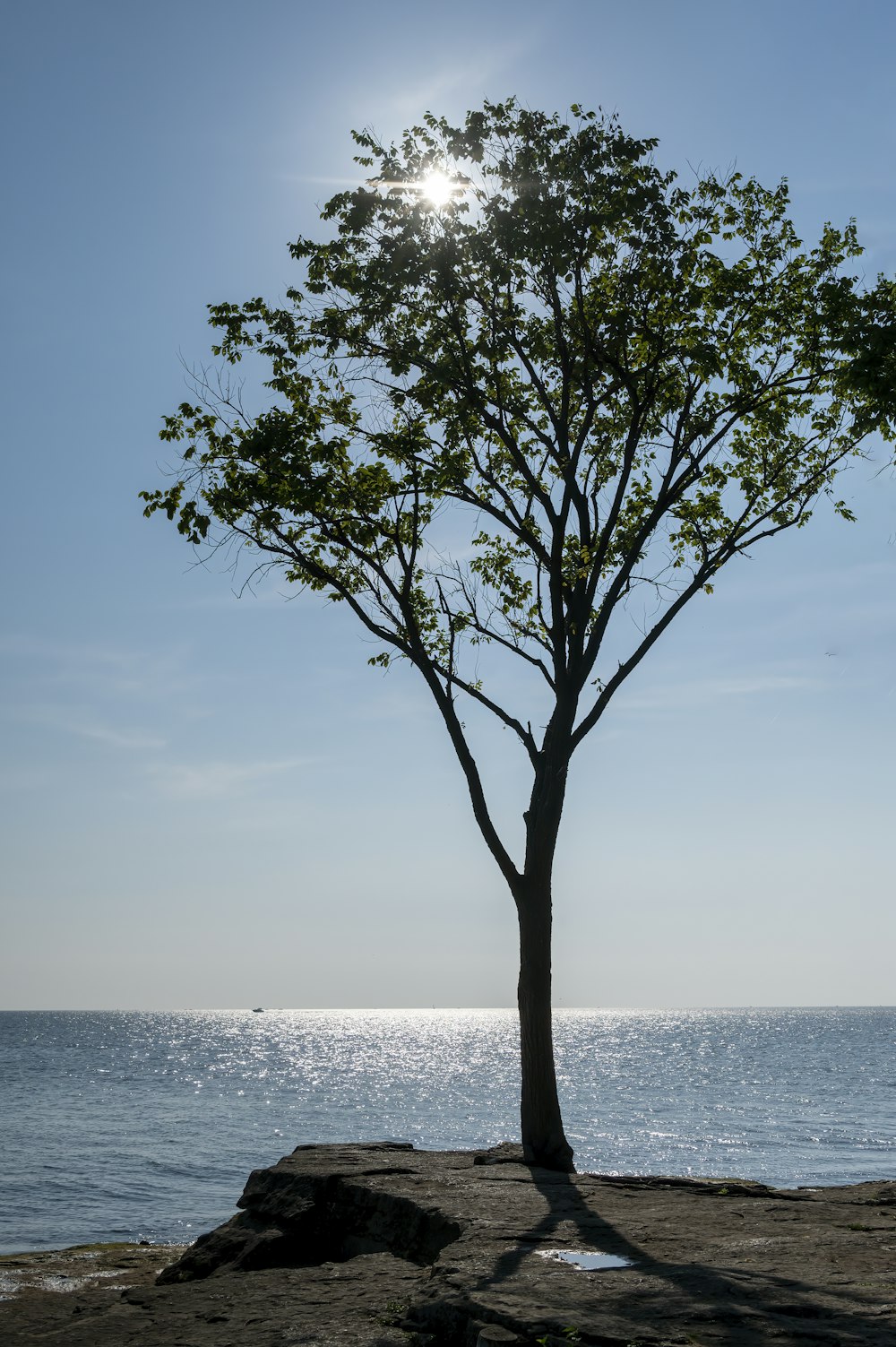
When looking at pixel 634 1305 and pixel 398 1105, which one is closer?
pixel 634 1305

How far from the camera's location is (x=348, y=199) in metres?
17.5

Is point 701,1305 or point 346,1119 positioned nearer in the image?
point 701,1305

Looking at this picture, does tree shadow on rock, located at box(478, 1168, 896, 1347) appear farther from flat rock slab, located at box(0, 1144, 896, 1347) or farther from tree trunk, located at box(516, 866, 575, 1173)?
tree trunk, located at box(516, 866, 575, 1173)

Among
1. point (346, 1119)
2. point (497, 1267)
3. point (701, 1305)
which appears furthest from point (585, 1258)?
point (346, 1119)

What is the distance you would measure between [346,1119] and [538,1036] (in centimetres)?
4365

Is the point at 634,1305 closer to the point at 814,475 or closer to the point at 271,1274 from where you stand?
the point at 271,1274

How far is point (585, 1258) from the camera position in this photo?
9695 millimetres

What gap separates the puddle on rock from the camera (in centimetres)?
941

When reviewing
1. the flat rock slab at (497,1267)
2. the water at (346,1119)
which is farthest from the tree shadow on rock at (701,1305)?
the water at (346,1119)

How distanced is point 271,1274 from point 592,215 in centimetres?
1475

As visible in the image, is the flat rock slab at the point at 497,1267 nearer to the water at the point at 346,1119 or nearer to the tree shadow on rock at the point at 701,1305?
the tree shadow on rock at the point at 701,1305

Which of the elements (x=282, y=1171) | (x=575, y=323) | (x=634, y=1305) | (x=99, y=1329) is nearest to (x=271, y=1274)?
(x=99, y=1329)

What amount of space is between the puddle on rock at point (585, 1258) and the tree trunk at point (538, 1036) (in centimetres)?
544

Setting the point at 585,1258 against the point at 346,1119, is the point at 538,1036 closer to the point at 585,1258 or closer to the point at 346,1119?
the point at 585,1258
